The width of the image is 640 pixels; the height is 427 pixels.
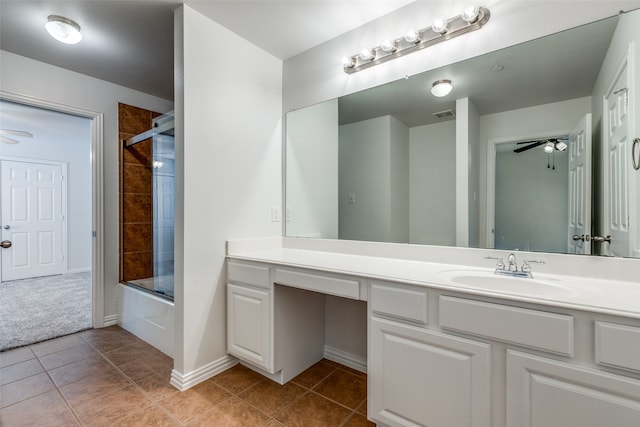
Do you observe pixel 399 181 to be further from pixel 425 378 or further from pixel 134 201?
pixel 134 201

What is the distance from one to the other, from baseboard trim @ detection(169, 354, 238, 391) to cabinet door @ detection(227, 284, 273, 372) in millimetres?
104

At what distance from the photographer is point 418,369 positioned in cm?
127

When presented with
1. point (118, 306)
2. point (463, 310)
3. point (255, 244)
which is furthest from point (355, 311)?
point (118, 306)

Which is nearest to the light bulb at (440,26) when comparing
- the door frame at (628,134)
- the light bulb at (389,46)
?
the light bulb at (389,46)

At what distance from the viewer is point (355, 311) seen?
2133mm

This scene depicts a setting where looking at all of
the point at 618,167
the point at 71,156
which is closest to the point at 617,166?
the point at 618,167

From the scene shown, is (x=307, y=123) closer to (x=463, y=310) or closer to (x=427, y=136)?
(x=427, y=136)

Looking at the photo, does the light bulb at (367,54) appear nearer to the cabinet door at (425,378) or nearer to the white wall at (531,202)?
the white wall at (531,202)

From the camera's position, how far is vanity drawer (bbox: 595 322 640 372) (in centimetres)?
88

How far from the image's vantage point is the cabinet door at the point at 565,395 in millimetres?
907

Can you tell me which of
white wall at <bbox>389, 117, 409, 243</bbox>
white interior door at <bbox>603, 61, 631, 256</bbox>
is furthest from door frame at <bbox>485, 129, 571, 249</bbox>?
white wall at <bbox>389, 117, 409, 243</bbox>

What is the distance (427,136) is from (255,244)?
4.71 feet

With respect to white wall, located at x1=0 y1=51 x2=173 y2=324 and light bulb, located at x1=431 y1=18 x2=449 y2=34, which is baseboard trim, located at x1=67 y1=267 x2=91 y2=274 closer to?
white wall, located at x1=0 y1=51 x2=173 y2=324

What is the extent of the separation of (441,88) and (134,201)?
3.03m
